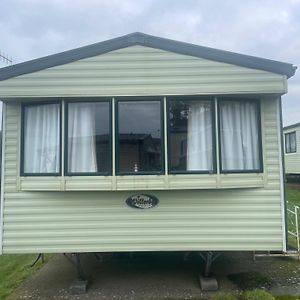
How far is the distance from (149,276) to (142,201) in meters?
1.76

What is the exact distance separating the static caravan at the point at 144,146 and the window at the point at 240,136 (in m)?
0.02

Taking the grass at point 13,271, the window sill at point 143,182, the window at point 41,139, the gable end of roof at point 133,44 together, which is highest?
the gable end of roof at point 133,44

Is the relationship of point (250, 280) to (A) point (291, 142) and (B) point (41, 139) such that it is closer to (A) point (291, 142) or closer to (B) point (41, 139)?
(B) point (41, 139)

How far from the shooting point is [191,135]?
625cm

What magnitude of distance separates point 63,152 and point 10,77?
4.44 ft

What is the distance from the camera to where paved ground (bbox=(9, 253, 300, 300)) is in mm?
6414

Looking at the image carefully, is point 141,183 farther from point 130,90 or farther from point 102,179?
point 130,90

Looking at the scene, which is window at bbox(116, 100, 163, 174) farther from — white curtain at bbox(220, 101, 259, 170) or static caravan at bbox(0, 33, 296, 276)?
white curtain at bbox(220, 101, 259, 170)

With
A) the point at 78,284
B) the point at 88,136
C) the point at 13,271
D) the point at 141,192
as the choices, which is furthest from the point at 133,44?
the point at 13,271

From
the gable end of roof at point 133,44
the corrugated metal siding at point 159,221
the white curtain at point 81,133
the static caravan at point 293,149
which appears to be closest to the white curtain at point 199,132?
the corrugated metal siding at point 159,221

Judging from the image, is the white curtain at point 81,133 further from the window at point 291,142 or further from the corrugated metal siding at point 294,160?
the window at point 291,142

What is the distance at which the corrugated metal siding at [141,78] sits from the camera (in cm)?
610

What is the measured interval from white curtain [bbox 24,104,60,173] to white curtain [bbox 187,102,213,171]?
6.50ft

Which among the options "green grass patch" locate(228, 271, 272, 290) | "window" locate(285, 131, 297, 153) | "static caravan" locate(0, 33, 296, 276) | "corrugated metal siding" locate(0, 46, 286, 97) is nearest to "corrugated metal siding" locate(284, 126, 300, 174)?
"window" locate(285, 131, 297, 153)
